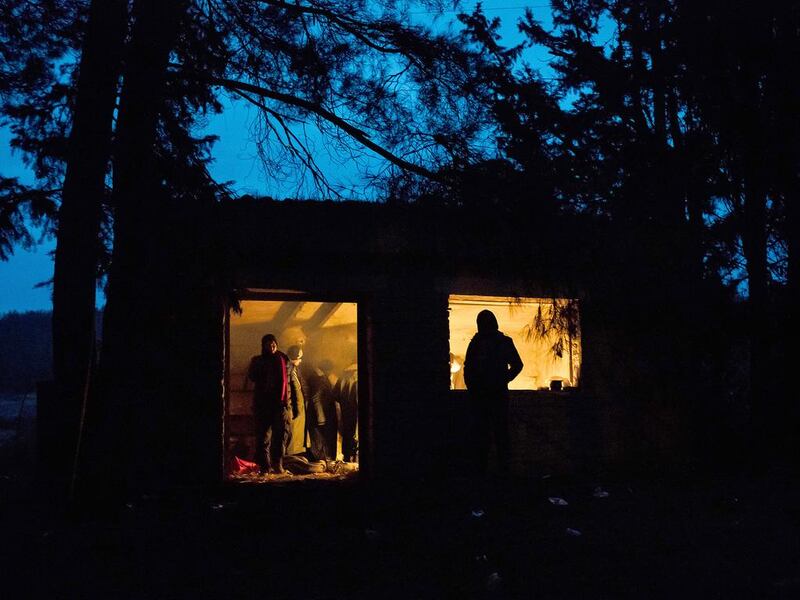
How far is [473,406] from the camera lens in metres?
8.86

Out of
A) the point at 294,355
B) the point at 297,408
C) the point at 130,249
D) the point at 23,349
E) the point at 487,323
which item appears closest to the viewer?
the point at 130,249

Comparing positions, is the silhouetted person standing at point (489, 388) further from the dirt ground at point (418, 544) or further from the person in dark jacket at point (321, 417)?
the person in dark jacket at point (321, 417)

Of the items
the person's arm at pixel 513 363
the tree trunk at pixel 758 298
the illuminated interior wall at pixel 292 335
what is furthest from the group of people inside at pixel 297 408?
the tree trunk at pixel 758 298

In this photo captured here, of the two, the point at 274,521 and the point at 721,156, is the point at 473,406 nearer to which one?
the point at 274,521

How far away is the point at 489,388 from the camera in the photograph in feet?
28.8

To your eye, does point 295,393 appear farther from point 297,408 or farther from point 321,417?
point 321,417

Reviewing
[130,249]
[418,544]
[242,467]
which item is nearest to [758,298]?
[418,544]

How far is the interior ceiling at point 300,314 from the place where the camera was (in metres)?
13.2

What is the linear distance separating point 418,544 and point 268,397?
5476 mm

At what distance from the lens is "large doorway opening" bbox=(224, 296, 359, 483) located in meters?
11.4

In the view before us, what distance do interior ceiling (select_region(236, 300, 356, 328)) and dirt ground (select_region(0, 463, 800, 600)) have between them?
4.69 meters

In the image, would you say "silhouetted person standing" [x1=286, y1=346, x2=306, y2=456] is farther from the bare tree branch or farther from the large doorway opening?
the bare tree branch

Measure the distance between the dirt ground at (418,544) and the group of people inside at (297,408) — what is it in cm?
265

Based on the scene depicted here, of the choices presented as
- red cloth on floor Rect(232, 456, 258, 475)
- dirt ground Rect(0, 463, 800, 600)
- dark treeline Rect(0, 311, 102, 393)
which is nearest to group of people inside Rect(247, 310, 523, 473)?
red cloth on floor Rect(232, 456, 258, 475)
